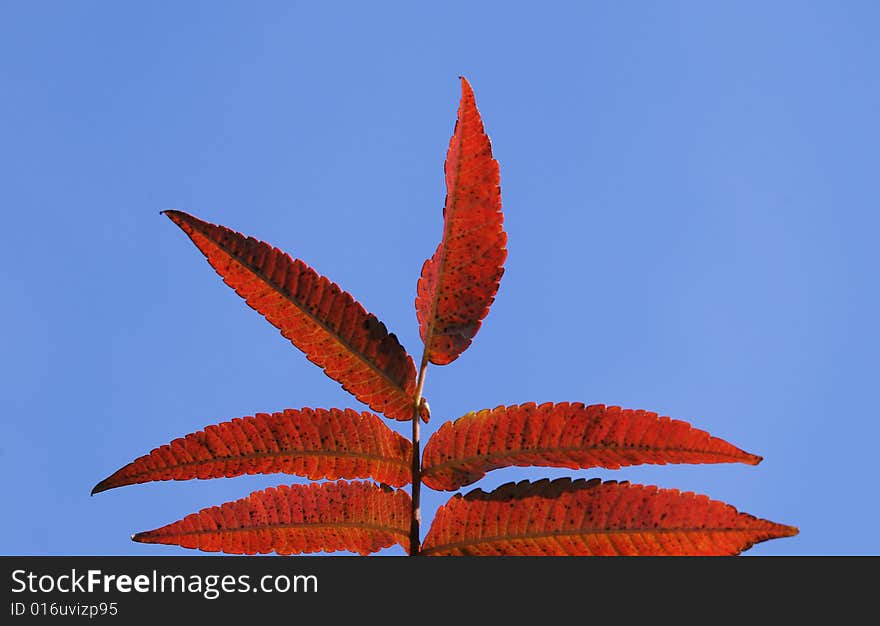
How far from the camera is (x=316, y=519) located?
5.51 feet

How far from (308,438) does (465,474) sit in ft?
1.05

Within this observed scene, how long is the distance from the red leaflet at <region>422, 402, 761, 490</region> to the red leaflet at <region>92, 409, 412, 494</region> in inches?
3.5

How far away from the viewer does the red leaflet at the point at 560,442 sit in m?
1.51

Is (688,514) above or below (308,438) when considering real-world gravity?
below

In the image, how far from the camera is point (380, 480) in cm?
171

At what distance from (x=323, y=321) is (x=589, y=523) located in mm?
653

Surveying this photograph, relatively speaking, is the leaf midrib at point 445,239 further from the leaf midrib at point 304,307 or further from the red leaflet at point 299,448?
the red leaflet at point 299,448

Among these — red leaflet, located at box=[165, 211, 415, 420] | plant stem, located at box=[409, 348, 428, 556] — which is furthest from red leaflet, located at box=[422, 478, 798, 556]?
red leaflet, located at box=[165, 211, 415, 420]

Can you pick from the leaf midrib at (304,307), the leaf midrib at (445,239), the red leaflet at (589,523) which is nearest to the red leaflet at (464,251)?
the leaf midrib at (445,239)

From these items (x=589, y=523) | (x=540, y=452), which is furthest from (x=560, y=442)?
(x=589, y=523)

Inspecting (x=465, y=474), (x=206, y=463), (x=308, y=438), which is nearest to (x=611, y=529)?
(x=465, y=474)

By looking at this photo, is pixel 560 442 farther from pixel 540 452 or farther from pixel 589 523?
pixel 589 523

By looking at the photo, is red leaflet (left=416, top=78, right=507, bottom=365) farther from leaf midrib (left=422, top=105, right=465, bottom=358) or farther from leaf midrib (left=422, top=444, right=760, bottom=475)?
leaf midrib (left=422, top=444, right=760, bottom=475)
